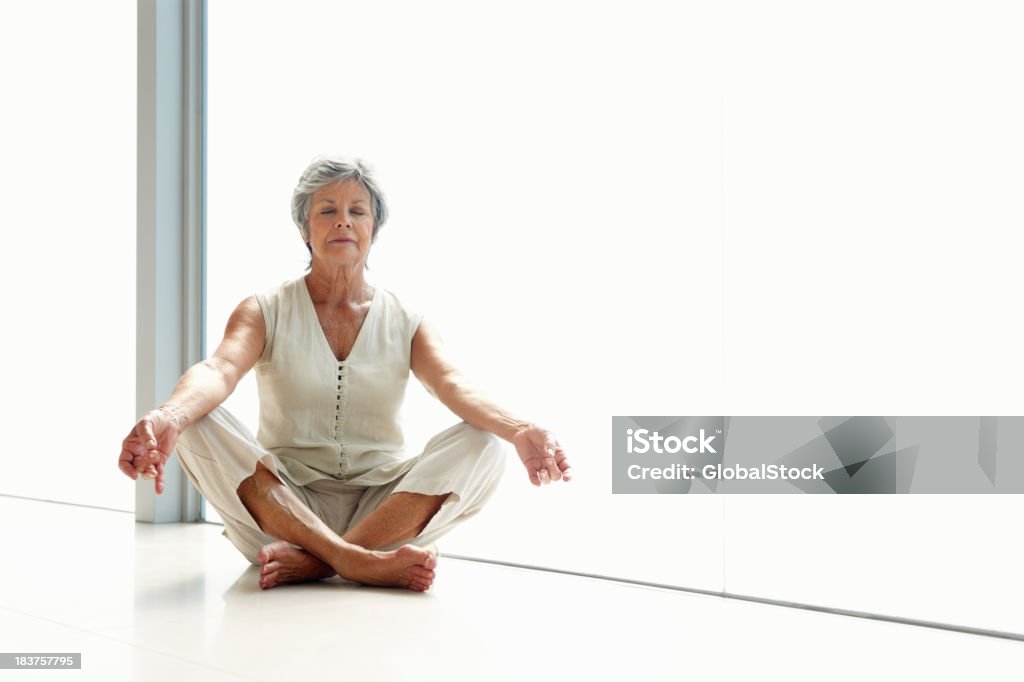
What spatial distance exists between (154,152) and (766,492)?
2.40 metres

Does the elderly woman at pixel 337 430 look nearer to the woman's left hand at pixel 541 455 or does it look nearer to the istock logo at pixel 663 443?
the woman's left hand at pixel 541 455

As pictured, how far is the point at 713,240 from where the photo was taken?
253 cm

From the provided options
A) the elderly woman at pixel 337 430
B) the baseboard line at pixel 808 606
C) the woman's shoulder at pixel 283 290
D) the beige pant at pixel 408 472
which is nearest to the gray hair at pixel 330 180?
the elderly woman at pixel 337 430

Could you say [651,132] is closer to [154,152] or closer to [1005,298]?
[1005,298]

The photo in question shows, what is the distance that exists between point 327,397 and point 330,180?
1.73 feet

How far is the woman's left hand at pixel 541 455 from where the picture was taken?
220cm

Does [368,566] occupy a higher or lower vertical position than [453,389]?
lower

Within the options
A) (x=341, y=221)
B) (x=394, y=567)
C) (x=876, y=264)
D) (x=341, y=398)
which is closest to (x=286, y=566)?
(x=394, y=567)

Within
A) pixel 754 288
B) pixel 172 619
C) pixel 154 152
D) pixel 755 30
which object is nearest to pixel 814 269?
pixel 754 288

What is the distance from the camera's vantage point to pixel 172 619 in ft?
6.55

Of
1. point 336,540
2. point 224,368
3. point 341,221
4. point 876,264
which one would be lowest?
point 336,540

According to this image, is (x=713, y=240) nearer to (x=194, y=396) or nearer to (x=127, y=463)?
(x=194, y=396)

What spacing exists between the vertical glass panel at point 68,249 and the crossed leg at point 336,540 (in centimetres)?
187
